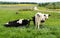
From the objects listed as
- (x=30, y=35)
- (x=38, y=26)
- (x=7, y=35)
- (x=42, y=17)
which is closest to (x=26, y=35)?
(x=30, y=35)

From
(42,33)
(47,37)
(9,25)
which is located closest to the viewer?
(47,37)

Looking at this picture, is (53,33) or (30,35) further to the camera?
(53,33)

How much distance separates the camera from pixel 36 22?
43.3 ft

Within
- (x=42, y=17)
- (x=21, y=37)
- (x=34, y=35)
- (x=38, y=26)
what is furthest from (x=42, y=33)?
(x=42, y=17)

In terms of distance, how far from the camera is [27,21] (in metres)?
14.2

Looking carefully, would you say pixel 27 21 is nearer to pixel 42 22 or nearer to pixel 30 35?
pixel 42 22

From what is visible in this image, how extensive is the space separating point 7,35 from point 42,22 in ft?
14.0

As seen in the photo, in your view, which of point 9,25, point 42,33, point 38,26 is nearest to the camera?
point 42,33

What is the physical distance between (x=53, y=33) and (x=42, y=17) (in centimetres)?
305

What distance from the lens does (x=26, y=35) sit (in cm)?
1007

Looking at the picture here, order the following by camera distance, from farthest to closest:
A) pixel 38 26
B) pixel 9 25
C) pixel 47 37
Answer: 1. pixel 9 25
2. pixel 38 26
3. pixel 47 37

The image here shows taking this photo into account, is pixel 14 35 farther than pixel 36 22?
No

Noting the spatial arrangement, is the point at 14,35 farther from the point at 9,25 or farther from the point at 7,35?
the point at 9,25

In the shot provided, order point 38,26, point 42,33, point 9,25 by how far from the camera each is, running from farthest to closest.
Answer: point 9,25, point 38,26, point 42,33
